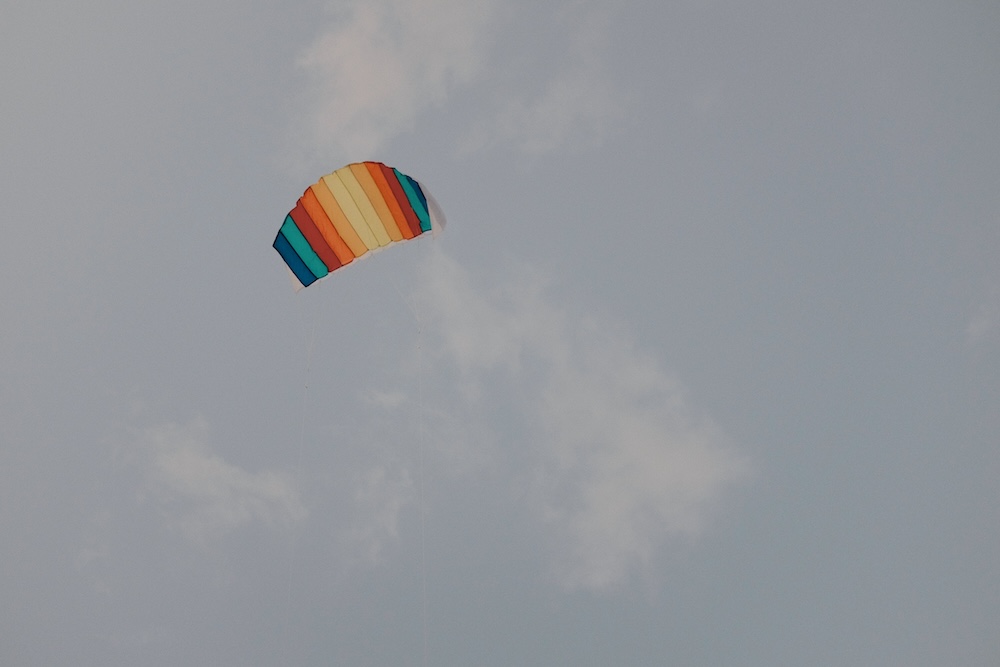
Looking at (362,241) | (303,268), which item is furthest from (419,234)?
(303,268)

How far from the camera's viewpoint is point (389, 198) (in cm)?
1919

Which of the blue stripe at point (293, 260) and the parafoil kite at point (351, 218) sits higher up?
the parafoil kite at point (351, 218)

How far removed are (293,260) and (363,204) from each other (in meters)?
2.10

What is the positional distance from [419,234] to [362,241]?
4.32 feet

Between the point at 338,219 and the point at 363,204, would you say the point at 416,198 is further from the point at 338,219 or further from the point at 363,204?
the point at 338,219

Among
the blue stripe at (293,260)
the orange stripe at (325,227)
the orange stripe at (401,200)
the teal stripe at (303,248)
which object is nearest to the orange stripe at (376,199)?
the orange stripe at (401,200)

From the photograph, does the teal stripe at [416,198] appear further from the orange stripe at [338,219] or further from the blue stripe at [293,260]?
the blue stripe at [293,260]

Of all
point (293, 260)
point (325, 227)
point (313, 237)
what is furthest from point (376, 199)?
point (293, 260)

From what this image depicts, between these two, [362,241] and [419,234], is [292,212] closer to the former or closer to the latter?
[362,241]

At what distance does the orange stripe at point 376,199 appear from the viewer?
18.8 m

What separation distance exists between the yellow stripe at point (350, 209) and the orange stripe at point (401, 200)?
87cm

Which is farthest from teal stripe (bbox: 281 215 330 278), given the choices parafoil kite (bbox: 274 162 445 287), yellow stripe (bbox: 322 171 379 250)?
yellow stripe (bbox: 322 171 379 250)

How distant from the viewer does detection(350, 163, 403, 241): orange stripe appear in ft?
61.6

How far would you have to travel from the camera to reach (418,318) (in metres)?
18.8
